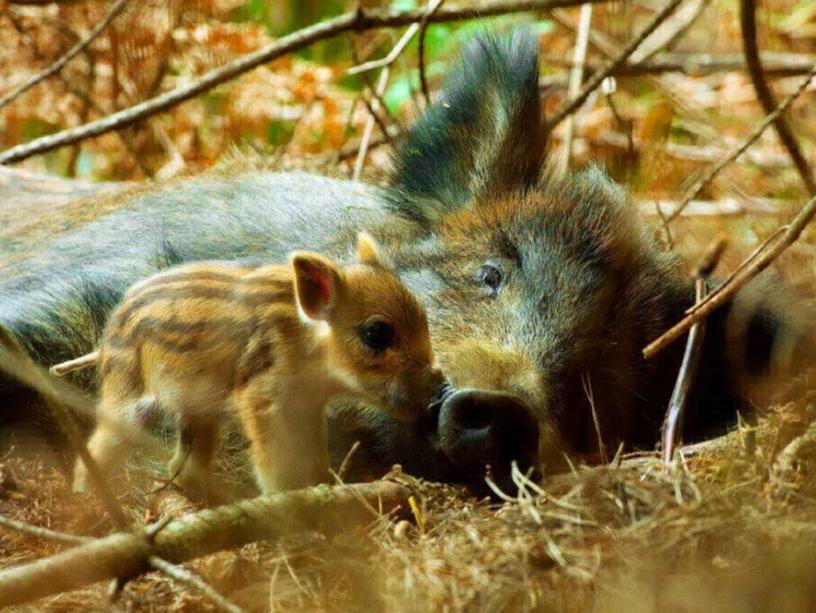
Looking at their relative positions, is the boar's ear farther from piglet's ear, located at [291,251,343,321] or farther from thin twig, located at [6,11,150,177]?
thin twig, located at [6,11,150,177]

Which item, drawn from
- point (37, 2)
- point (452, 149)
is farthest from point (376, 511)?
point (37, 2)

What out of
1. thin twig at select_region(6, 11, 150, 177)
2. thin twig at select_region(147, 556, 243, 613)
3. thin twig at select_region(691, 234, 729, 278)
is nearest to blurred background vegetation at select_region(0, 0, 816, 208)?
thin twig at select_region(6, 11, 150, 177)

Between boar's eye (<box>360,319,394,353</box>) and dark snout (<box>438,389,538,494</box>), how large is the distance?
0.67ft

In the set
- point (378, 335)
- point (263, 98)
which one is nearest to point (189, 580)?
point (378, 335)

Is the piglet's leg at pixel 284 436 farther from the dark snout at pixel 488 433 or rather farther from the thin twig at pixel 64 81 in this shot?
the thin twig at pixel 64 81

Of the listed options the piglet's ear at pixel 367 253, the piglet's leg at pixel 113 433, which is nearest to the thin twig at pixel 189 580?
the piglet's leg at pixel 113 433

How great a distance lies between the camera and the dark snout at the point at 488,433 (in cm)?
281

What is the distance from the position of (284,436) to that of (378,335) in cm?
35

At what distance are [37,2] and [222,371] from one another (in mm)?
3945

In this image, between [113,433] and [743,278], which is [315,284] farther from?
[743,278]

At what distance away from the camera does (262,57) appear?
5.00 meters

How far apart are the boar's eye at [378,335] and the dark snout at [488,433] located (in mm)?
203

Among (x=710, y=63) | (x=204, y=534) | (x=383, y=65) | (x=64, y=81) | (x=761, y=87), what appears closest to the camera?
(x=204, y=534)

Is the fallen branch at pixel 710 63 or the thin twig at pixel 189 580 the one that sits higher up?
the fallen branch at pixel 710 63
